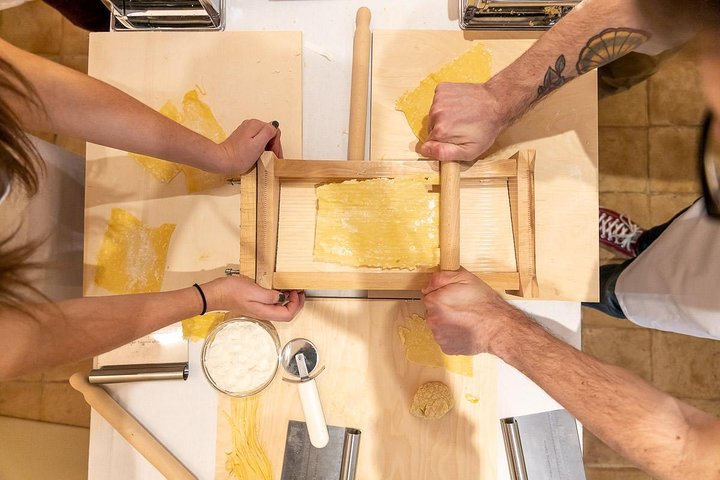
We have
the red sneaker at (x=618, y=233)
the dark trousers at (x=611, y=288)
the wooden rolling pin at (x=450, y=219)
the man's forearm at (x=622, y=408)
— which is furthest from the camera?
the red sneaker at (x=618, y=233)

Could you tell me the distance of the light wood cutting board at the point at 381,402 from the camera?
3.59ft

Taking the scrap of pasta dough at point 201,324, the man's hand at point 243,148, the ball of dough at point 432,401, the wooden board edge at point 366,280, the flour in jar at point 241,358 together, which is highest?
the man's hand at point 243,148

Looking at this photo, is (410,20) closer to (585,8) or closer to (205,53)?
(585,8)

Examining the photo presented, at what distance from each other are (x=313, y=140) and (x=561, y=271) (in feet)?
2.13

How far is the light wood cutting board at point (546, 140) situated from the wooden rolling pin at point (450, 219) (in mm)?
224

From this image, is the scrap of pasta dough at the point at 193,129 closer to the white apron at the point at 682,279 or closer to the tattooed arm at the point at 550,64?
the tattooed arm at the point at 550,64

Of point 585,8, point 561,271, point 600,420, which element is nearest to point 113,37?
point 585,8

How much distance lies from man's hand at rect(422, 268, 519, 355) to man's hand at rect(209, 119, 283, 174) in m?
0.45

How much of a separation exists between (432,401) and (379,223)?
0.42m

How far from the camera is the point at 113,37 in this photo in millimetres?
1151

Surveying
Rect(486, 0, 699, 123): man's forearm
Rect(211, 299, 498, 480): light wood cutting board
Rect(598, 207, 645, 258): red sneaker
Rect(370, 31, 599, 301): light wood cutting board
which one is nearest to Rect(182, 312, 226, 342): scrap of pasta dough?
Rect(211, 299, 498, 480): light wood cutting board

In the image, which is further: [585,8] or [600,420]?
[585,8]

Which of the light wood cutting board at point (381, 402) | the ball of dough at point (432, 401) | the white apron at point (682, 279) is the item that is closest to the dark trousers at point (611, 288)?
the white apron at point (682, 279)

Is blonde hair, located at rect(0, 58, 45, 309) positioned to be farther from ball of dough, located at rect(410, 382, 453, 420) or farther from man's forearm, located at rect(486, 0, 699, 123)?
man's forearm, located at rect(486, 0, 699, 123)
